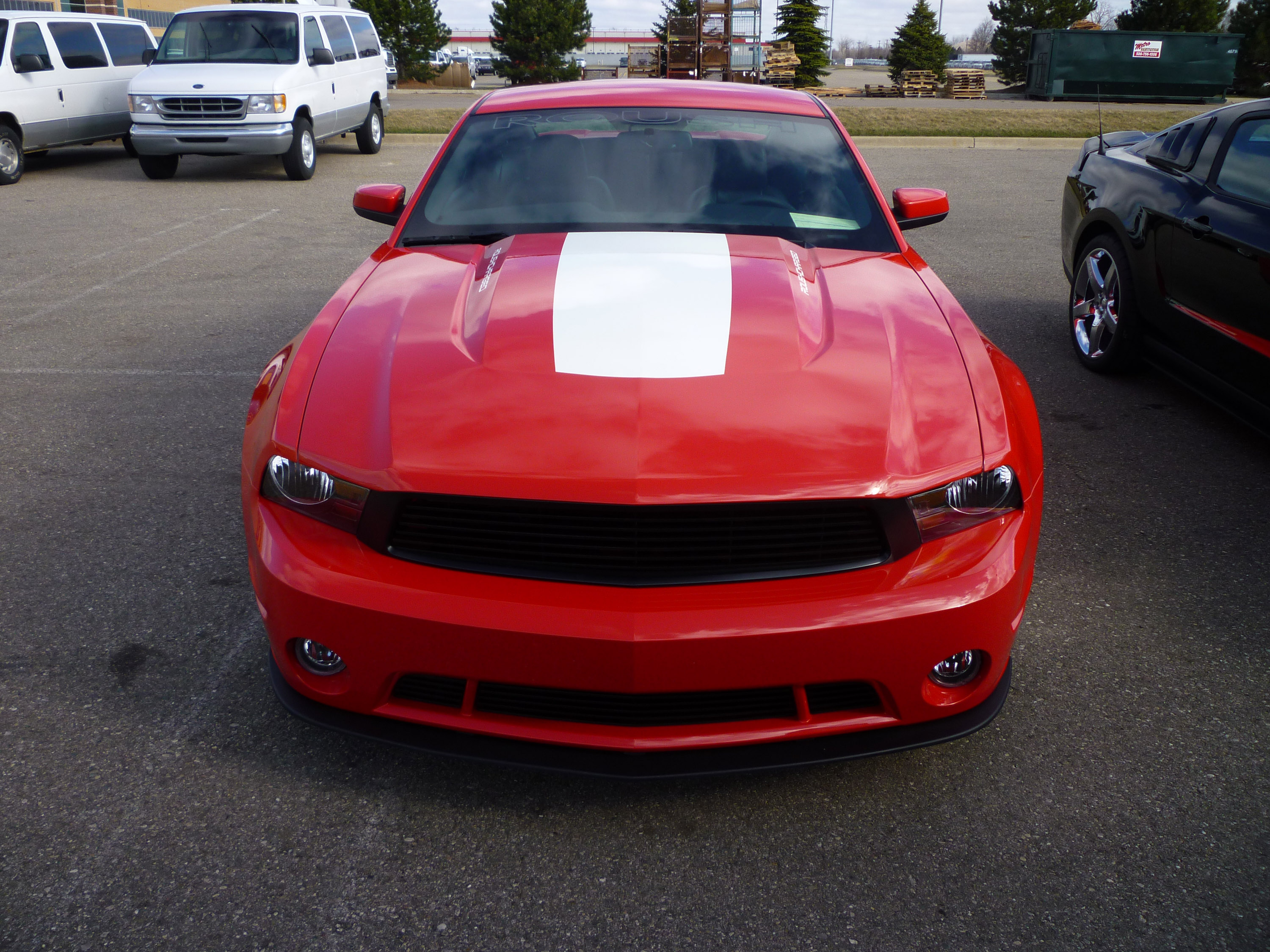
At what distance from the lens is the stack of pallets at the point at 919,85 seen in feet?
108

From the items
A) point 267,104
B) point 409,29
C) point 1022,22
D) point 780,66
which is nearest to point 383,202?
point 267,104

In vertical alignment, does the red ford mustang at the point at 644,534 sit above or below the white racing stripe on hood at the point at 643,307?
below

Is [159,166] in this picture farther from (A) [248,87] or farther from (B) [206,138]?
(A) [248,87]

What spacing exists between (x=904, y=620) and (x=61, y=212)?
10890mm

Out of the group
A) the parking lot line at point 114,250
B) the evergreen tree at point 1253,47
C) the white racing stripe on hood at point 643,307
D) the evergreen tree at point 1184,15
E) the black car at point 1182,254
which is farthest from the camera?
the evergreen tree at point 1184,15

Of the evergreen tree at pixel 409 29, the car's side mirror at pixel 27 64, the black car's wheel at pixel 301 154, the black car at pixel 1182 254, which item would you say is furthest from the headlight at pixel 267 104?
the evergreen tree at pixel 409 29

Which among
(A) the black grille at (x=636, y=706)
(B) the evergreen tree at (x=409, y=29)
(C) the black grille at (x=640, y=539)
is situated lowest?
(A) the black grille at (x=636, y=706)

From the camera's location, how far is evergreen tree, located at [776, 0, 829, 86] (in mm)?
39344

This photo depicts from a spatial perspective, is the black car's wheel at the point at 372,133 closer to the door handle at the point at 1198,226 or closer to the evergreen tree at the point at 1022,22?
the door handle at the point at 1198,226

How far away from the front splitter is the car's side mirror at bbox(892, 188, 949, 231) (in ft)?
7.41

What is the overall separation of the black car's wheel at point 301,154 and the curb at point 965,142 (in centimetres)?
887

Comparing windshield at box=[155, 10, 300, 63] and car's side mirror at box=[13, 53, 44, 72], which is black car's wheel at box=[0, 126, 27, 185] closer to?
car's side mirror at box=[13, 53, 44, 72]

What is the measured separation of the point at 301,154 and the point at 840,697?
12.2m

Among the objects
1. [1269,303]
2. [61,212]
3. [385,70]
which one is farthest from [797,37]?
[1269,303]
